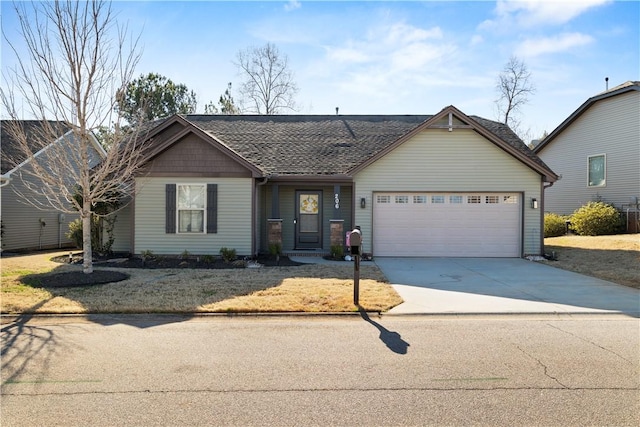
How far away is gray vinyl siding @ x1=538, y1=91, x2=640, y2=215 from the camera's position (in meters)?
18.9

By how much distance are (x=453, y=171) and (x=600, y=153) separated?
1099 cm

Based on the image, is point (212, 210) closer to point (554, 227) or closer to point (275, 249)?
point (275, 249)

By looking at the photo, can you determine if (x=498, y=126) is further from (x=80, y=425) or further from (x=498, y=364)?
(x=80, y=425)

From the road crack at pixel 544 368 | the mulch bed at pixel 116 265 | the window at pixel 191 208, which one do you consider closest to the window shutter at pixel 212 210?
the window at pixel 191 208

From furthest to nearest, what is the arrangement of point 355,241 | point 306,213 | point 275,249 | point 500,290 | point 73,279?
point 306,213 < point 275,249 < point 73,279 < point 500,290 < point 355,241

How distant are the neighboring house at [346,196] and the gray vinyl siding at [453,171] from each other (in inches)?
1.3

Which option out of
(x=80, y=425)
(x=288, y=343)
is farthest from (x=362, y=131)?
(x=80, y=425)

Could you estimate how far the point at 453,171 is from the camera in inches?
570

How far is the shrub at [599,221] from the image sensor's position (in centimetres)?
1817

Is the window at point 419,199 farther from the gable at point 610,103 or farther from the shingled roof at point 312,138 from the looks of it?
the gable at point 610,103

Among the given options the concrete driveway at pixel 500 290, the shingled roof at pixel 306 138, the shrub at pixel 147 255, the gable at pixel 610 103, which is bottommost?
the concrete driveway at pixel 500 290

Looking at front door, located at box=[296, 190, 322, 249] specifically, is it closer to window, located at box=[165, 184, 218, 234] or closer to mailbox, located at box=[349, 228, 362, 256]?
window, located at box=[165, 184, 218, 234]

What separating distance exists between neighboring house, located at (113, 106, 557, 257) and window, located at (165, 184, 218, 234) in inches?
1.2

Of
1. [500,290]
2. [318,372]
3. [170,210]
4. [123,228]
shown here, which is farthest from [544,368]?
[123,228]
